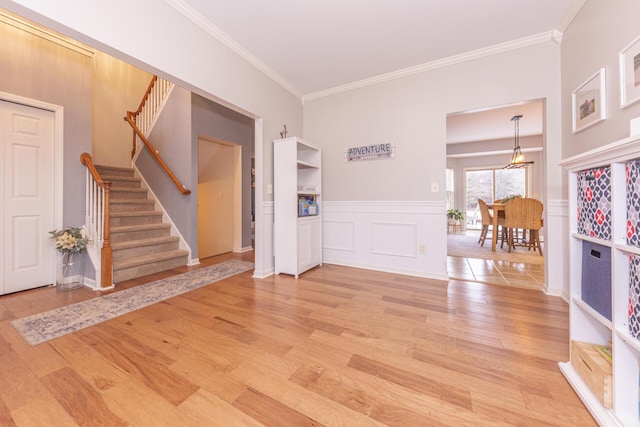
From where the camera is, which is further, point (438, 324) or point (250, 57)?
point (250, 57)

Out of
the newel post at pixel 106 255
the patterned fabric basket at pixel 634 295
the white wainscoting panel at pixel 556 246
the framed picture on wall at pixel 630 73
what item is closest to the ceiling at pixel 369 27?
the framed picture on wall at pixel 630 73

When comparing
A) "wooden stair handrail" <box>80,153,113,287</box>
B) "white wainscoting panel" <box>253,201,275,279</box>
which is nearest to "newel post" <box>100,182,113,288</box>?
"wooden stair handrail" <box>80,153,113,287</box>

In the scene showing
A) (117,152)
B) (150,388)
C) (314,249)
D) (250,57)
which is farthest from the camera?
(117,152)

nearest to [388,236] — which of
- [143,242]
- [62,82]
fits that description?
[143,242]

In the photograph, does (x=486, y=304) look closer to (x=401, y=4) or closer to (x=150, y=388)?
(x=150, y=388)

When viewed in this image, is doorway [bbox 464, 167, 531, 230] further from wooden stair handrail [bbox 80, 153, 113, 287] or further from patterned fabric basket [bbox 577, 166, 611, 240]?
wooden stair handrail [bbox 80, 153, 113, 287]

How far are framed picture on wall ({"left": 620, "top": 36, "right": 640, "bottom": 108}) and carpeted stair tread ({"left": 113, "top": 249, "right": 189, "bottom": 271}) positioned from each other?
449 cm

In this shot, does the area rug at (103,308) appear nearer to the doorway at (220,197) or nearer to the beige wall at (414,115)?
the doorway at (220,197)

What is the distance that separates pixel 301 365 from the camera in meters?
1.35

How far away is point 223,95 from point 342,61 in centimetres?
142

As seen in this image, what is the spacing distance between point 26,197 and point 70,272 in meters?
0.90

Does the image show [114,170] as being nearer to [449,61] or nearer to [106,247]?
[106,247]

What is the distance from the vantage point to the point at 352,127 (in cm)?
336

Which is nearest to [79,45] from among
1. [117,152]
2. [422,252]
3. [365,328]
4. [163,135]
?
[163,135]
